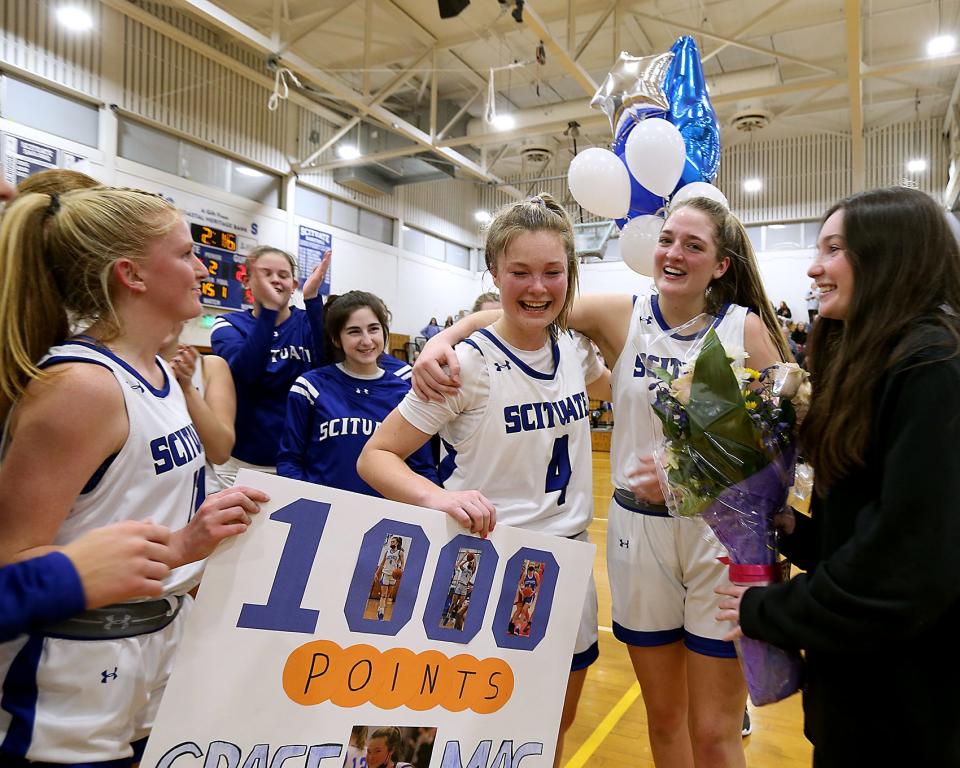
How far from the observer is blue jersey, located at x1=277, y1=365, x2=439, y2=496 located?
2.87 metres

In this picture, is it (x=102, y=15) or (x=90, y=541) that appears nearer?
(x=90, y=541)

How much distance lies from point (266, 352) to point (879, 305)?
2.61 meters

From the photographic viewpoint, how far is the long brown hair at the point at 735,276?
1.89m

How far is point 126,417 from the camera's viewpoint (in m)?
1.26

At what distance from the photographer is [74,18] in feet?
27.4

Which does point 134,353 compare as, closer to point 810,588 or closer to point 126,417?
point 126,417

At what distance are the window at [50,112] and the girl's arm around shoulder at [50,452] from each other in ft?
28.4

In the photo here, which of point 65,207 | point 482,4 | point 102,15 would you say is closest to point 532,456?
point 65,207

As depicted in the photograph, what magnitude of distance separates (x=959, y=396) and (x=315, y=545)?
41.7 inches

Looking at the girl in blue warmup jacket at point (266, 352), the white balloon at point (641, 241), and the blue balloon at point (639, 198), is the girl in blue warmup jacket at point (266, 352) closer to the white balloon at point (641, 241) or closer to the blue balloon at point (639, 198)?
the white balloon at point (641, 241)

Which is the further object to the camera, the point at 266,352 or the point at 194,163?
the point at 194,163

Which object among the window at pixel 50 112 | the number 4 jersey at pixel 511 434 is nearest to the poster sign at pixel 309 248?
the window at pixel 50 112

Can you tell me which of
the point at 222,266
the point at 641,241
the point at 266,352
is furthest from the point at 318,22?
the point at 266,352

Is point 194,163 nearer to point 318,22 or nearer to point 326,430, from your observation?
point 318,22
